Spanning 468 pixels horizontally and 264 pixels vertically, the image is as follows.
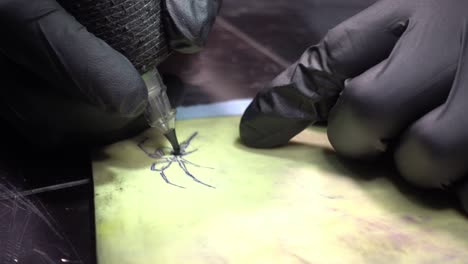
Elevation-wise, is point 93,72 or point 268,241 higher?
point 93,72

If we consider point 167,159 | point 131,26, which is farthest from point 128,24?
point 167,159

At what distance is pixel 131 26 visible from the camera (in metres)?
0.46

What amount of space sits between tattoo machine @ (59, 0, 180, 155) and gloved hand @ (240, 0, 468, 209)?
0.14 m

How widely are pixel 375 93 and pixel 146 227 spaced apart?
0.24 m

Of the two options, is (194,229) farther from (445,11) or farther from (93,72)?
(445,11)

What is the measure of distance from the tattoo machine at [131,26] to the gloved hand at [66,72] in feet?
0.03

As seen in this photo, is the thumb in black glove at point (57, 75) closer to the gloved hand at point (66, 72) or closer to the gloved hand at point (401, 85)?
the gloved hand at point (66, 72)

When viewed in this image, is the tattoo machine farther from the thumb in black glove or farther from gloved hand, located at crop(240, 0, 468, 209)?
gloved hand, located at crop(240, 0, 468, 209)

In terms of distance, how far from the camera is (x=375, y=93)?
45 centimetres

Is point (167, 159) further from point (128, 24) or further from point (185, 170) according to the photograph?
point (128, 24)

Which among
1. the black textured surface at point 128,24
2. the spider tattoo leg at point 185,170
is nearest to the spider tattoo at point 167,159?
the spider tattoo leg at point 185,170

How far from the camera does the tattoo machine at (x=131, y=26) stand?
44 centimetres

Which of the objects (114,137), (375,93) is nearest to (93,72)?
(114,137)

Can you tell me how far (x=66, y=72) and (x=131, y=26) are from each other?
7 centimetres
